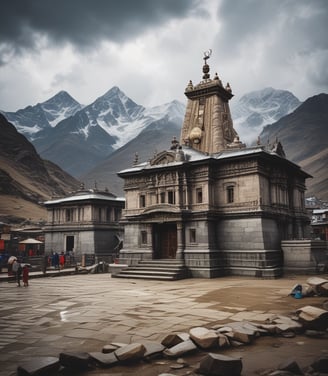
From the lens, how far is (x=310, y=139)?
549 ft

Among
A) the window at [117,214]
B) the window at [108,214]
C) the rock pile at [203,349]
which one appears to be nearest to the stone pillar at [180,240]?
the rock pile at [203,349]

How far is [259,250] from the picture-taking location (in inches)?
1073

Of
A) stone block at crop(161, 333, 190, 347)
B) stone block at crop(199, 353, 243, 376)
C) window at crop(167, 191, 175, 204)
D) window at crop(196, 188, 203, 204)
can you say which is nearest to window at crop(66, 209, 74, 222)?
window at crop(167, 191, 175, 204)

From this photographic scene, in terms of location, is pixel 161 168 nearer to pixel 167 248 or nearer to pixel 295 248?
pixel 167 248

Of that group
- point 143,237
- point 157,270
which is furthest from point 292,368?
point 143,237

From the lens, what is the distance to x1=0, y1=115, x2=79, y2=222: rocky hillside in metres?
81.7

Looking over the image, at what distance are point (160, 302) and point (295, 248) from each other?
15740 millimetres

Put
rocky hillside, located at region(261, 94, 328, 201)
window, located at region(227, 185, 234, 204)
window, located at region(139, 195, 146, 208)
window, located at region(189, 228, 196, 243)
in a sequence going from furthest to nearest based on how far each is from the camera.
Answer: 1. rocky hillside, located at region(261, 94, 328, 201)
2. window, located at region(139, 195, 146, 208)
3. window, located at region(227, 185, 234, 204)
4. window, located at region(189, 228, 196, 243)

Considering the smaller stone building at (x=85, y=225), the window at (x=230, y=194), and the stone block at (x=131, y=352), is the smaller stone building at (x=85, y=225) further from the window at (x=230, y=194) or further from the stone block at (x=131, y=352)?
the stone block at (x=131, y=352)

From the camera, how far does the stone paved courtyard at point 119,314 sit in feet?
30.5

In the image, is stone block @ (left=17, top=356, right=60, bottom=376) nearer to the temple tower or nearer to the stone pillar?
the stone pillar

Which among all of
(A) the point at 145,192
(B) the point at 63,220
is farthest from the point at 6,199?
(A) the point at 145,192

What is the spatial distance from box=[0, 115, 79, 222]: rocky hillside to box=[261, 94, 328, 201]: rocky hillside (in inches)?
3211

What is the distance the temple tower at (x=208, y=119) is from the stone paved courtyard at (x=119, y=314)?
17.2 m
